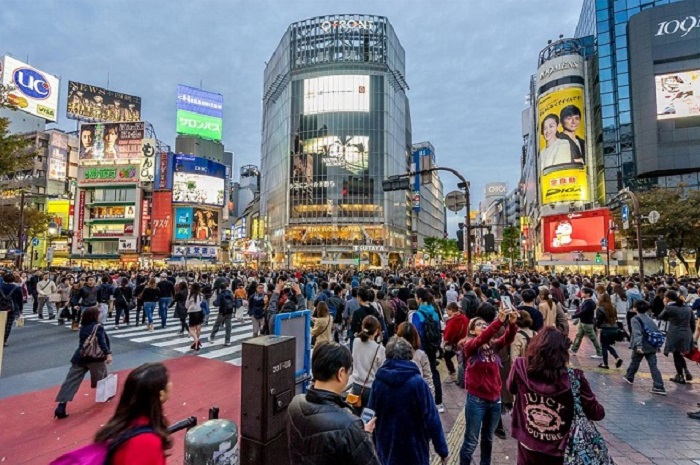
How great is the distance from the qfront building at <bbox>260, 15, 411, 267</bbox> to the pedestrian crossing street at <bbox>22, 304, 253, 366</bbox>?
4735 cm

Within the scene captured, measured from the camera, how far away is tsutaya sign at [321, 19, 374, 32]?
2665 inches

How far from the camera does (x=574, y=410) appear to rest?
2.82m

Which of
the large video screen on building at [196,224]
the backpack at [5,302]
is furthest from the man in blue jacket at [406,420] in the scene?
the large video screen on building at [196,224]

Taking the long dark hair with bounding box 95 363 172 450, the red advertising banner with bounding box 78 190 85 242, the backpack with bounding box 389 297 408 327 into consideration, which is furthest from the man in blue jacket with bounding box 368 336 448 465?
the red advertising banner with bounding box 78 190 85 242

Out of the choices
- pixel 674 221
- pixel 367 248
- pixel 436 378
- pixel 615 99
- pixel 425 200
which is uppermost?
pixel 615 99

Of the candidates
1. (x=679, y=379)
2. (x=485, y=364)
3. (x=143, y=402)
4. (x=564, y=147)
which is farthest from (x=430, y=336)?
(x=564, y=147)

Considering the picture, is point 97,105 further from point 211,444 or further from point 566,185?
point 211,444

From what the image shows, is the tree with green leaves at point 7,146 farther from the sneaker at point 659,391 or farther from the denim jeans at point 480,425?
the sneaker at point 659,391

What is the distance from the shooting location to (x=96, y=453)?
1777 mm

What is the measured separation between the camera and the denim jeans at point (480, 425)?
414 cm

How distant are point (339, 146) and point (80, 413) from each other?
206 feet

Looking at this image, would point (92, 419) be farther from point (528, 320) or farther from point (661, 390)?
point (661, 390)

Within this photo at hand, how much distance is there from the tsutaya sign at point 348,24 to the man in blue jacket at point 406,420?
75.5m

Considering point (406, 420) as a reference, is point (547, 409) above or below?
above
